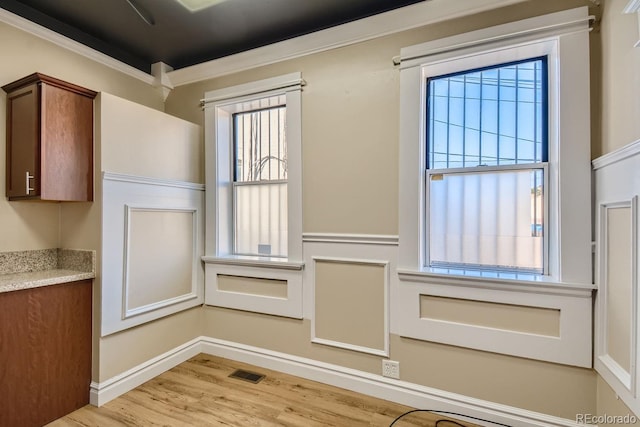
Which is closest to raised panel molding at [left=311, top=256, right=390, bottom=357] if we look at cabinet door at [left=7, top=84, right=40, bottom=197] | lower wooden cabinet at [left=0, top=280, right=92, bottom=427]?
lower wooden cabinet at [left=0, top=280, right=92, bottom=427]

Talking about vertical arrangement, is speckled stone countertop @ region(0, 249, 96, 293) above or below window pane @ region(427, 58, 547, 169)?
below

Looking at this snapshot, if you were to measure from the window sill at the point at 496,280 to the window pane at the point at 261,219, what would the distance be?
115cm

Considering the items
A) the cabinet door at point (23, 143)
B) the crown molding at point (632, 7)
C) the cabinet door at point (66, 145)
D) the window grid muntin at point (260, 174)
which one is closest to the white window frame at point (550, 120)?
the crown molding at point (632, 7)

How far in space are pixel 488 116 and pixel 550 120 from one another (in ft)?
1.14

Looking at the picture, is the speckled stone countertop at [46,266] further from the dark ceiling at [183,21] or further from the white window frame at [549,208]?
the white window frame at [549,208]

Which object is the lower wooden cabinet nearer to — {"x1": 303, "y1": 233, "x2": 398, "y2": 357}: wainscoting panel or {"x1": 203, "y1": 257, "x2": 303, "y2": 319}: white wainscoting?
{"x1": 203, "y1": 257, "x2": 303, "y2": 319}: white wainscoting

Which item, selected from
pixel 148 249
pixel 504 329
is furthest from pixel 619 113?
pixel 148 249

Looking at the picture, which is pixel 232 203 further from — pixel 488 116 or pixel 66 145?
pixel 488 116

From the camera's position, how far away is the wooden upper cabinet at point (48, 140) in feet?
6.57

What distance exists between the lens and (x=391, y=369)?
2193 millimetres

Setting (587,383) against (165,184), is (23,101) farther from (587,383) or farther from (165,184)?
(587,383)

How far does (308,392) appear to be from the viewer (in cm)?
228

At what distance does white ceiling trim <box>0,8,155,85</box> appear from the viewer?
6.97 ft

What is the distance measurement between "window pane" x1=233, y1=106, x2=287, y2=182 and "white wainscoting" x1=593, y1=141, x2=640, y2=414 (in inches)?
85.7
